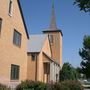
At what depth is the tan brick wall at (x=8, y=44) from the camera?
2384 cm

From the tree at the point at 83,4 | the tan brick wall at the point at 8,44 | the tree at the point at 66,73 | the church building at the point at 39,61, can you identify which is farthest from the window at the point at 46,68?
the tree at the point at 83,4

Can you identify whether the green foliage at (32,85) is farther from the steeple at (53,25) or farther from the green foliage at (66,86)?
the steeple at (53,25)

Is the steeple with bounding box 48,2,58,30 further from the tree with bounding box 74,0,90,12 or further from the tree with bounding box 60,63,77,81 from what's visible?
the tree with bounding box 74,0,90,12

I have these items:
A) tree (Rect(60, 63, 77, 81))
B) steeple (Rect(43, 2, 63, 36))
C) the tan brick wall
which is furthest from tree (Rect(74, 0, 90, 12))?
steeple (Rect(43, 2, 63, 36))

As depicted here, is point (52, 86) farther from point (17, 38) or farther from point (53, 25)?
point (53, 25)

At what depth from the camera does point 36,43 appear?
44469 mm

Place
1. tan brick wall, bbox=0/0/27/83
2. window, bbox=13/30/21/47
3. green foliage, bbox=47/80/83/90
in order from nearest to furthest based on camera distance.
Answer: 1. tan brick wall, bbox=0/0/27/83
2. green foliage, bbox=47/80/83/90
3. window, bbox=13/30/21/47

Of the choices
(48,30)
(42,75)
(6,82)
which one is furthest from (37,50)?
(48,30)

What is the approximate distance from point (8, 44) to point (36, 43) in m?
19.3

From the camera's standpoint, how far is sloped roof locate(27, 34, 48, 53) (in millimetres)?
41188

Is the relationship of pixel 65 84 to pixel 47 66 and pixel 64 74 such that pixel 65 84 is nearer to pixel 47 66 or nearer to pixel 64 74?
pixel 47 66

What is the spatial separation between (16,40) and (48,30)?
36295 millimetres

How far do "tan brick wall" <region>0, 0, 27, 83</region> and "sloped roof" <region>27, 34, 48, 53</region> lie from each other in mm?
10863

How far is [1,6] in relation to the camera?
23844 millimetres
